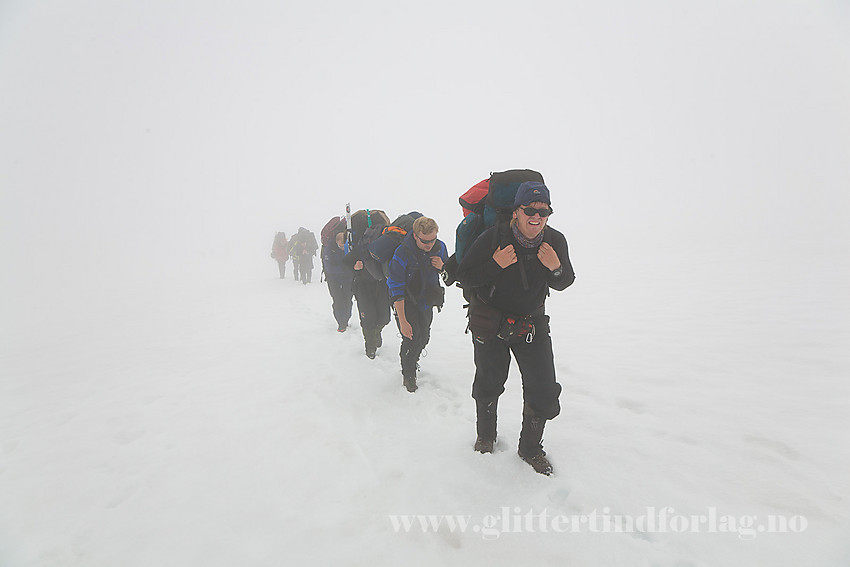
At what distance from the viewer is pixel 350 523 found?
9.11 feet

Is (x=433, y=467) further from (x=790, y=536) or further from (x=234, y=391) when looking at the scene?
(x=234, y=391)

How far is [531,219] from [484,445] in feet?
7.26

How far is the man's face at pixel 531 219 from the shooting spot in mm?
2672

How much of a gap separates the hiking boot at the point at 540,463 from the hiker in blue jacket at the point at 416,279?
2062 mm

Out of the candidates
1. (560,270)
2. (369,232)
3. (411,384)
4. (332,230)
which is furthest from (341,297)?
(560,270)

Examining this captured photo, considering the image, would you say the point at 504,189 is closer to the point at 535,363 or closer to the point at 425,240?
the point at 535,363

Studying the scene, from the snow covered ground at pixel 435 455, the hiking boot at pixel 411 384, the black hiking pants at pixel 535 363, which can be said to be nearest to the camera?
the snow covered ground at pixel 435 455

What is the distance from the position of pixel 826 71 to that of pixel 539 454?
207865mm

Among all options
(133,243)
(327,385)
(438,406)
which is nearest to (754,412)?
(438,406)

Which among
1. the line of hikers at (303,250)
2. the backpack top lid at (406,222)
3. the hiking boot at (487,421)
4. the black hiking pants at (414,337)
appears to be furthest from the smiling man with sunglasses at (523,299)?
the line of hikers at (303,250)

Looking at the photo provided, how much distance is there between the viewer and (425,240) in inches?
172

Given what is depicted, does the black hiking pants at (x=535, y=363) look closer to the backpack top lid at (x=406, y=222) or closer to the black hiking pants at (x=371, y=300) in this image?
the backpack top lid at (x=406, y=222)

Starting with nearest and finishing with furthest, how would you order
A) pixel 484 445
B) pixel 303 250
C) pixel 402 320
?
pixel 484 445
pixel 402 320
pixel 303 250

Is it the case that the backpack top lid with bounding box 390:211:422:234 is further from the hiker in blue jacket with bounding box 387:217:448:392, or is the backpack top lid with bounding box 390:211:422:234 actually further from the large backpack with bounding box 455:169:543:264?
the large backpack with bounding box 455:169:543:264
